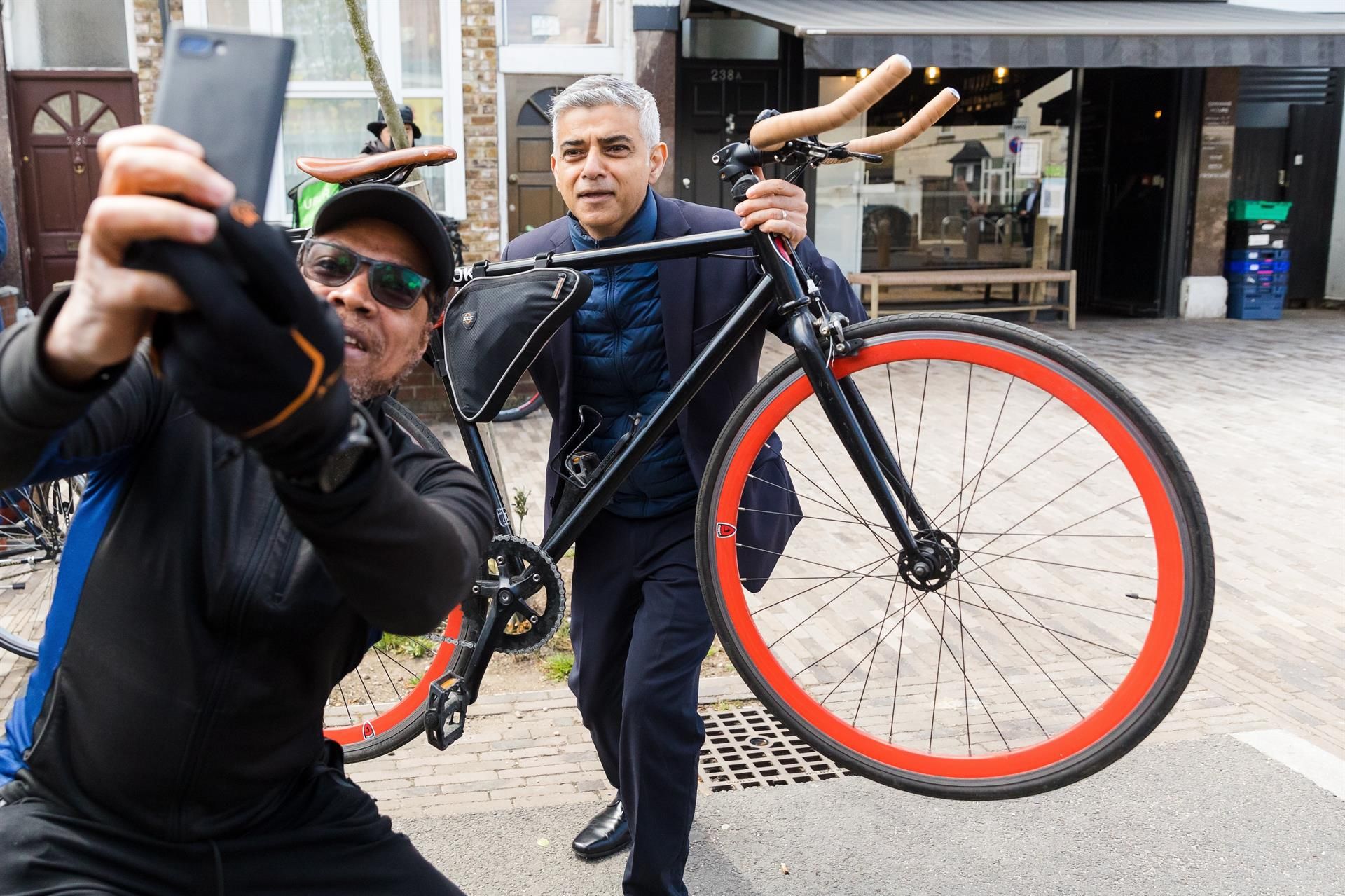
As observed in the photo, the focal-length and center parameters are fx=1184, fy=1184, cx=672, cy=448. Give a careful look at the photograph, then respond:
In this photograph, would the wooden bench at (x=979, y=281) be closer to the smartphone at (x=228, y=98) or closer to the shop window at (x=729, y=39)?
the shop window at (x=729, y=39)

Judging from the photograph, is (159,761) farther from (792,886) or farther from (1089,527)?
(1089,527)

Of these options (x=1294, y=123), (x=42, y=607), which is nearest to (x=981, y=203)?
(x=1294, y=123)

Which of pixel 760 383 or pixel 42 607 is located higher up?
pixel 760 383

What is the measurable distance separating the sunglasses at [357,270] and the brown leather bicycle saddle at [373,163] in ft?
3.23

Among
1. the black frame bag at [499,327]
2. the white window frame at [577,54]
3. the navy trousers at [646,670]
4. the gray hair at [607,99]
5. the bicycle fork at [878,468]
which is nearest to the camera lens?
the bicycle fork at [878,468]

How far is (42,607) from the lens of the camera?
5.20 m

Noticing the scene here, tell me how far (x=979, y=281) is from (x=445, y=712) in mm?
12305

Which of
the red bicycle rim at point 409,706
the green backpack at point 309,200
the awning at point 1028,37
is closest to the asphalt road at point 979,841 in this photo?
the red bicycle rim at point 409,706

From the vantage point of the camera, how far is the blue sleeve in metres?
2.87

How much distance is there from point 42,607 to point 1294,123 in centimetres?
1680

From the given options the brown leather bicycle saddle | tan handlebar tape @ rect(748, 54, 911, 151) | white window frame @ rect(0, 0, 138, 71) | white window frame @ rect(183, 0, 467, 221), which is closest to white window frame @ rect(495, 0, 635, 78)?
white window frame @ rect(183, 0, 467, 221)

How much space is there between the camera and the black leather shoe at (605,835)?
3.29m

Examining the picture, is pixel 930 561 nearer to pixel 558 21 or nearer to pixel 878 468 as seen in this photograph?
pixel 878 468

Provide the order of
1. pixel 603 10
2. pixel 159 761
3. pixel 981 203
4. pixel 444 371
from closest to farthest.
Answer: pixel 159 761
pixel 444 371
pixel 603 10
pixel 981 203
